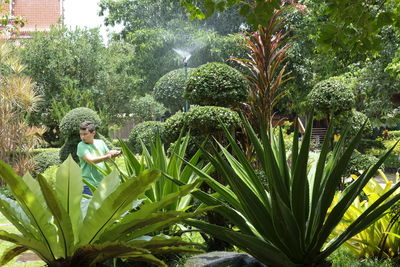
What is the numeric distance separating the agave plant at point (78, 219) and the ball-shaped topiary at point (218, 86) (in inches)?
206

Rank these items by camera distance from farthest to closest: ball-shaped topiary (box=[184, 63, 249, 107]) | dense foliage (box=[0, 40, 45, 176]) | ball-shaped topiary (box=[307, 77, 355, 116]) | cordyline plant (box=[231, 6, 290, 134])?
1. dense foliage (box=[0, 40, 45, 176])
2. ball-shaped topiary (box=[307, 77, 355, 116])
3. cordyline plant (box=[231, 6, 290, 134])
4. ball-shaped topiary (box=[184, 63, 249, 107])

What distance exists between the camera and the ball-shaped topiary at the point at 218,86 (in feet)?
25.4

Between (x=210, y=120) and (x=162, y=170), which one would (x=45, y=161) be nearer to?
(x=210, y=120)

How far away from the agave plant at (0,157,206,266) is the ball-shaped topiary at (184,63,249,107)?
524cm

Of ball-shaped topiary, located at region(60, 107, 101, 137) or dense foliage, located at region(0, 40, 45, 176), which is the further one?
dense foliage, located at region(0, 40, 45, 176)

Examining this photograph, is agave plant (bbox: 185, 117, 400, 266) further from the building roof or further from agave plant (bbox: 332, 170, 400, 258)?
the building roof

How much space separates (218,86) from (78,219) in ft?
17.9

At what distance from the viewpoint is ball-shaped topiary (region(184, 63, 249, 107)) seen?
25.4ft

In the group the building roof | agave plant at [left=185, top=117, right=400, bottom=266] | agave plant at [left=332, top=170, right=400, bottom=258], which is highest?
agave plant at [left=185, top=117, right=400, bottom=266]

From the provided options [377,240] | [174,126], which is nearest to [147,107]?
[174,126]

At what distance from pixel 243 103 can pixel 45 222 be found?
6.11m

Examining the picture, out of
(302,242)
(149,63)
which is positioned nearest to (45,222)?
(302,242)

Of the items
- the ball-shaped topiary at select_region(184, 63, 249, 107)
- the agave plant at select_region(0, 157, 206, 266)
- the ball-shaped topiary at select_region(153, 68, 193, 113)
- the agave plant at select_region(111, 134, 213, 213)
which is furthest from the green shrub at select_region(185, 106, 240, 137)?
the ball-shaped topiary at select_region(153, 68, 193, 113)

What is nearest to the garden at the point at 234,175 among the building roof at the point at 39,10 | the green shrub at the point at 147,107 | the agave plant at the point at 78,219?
the agave plant at the point at 78,219
